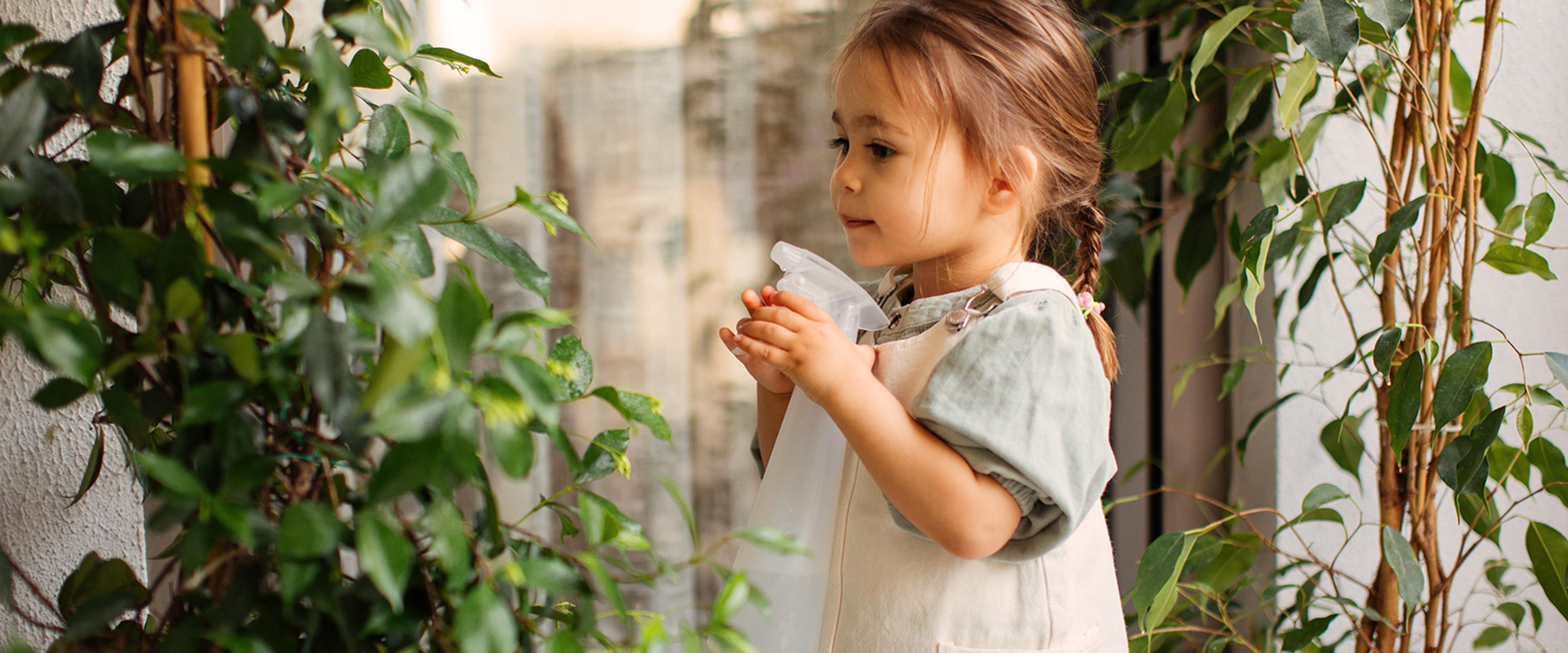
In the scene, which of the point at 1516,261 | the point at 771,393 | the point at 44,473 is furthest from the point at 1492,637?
the point at 44,473

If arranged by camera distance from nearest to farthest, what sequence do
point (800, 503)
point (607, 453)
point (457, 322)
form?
point (457, 322) < point (607, 453) < point (800, 503)

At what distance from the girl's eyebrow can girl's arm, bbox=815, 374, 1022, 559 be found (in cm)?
20

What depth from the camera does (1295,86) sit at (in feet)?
2.51

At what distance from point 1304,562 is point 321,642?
86 centimetres

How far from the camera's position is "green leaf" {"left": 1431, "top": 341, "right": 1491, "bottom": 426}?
733mm

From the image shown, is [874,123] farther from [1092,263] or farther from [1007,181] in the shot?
[1092,263]

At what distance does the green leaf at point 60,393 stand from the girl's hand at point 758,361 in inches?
14.9

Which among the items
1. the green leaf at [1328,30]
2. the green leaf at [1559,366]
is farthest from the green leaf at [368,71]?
the green leaf at [1559,366]

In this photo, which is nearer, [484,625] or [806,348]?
[484,625]

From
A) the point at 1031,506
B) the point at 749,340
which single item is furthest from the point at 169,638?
the point at 1031,506

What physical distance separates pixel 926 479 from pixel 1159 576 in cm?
34

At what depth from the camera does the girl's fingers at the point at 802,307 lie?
2.24 feet

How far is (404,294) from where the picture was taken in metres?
0.29

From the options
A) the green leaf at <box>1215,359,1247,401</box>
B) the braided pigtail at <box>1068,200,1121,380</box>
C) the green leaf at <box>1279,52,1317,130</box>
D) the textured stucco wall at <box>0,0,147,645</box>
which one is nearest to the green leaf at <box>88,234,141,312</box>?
the textured stucco wall at <box>0,0,147,645</box>
